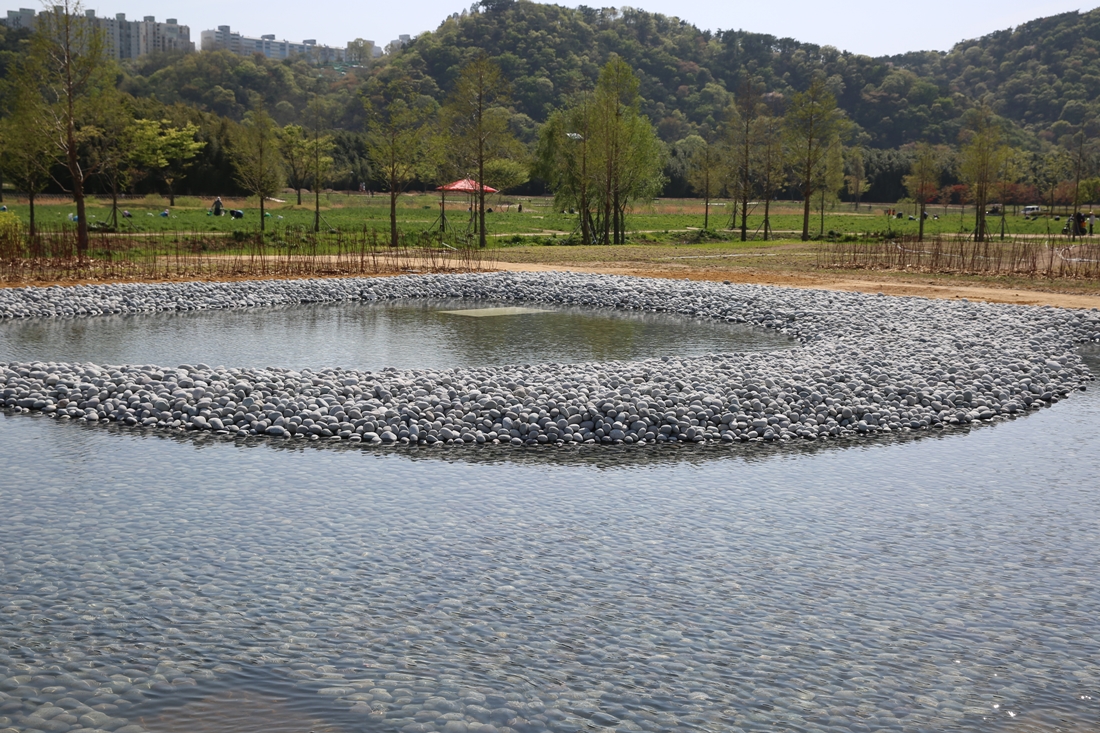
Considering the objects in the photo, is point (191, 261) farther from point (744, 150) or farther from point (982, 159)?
point (982, 159)

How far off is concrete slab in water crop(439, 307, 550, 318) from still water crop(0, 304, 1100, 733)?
9.05 meters

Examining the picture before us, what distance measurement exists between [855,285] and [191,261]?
52.2 feet

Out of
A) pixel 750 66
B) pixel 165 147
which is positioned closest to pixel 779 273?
pixel 165 147

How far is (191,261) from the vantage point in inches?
947

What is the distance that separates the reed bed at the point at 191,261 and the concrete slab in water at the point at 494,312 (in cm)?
608

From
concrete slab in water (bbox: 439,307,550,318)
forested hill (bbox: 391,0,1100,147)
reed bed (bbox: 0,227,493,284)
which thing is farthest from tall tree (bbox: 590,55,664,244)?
forested hill (bbox: 391,0,1100,147)

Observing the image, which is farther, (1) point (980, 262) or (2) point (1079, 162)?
(2) point (1079, 162)

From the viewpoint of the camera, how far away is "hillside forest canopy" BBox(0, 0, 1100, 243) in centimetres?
3591

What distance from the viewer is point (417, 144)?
117ft

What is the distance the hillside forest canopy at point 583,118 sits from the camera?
118 ft

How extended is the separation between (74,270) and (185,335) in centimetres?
898

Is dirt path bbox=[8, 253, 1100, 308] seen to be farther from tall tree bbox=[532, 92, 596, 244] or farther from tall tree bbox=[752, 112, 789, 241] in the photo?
tall tree bbox=[752, 112, 789, 241]

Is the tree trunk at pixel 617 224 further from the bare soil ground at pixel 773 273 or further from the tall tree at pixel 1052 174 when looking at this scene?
the tall tree at pixel 1052 174

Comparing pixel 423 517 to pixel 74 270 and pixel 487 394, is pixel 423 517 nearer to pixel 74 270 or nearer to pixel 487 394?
pixel 487 394
